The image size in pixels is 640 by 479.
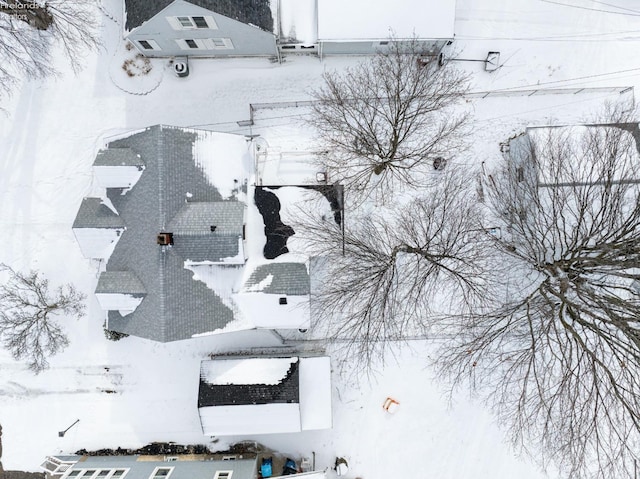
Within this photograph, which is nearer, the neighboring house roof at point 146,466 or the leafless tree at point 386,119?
the neighboring house roof at point 146,466

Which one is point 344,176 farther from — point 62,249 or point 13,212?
point 13,212

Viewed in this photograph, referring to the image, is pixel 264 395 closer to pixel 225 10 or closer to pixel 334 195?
pixel 334 195

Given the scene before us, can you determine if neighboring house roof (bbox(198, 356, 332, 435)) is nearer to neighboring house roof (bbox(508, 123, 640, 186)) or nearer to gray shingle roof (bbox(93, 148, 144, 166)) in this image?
gray shingle roof (bbox(93, 148, 144, 166))

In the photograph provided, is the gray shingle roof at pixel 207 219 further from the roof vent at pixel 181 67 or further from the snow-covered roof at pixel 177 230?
the roof vent at pixel 181 67

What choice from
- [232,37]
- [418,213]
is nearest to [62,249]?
[232,37]

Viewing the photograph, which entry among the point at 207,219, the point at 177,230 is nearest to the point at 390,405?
the point at 207,219

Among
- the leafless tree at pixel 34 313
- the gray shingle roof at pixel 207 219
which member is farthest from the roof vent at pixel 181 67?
the leafless tree at pixel 34 313
